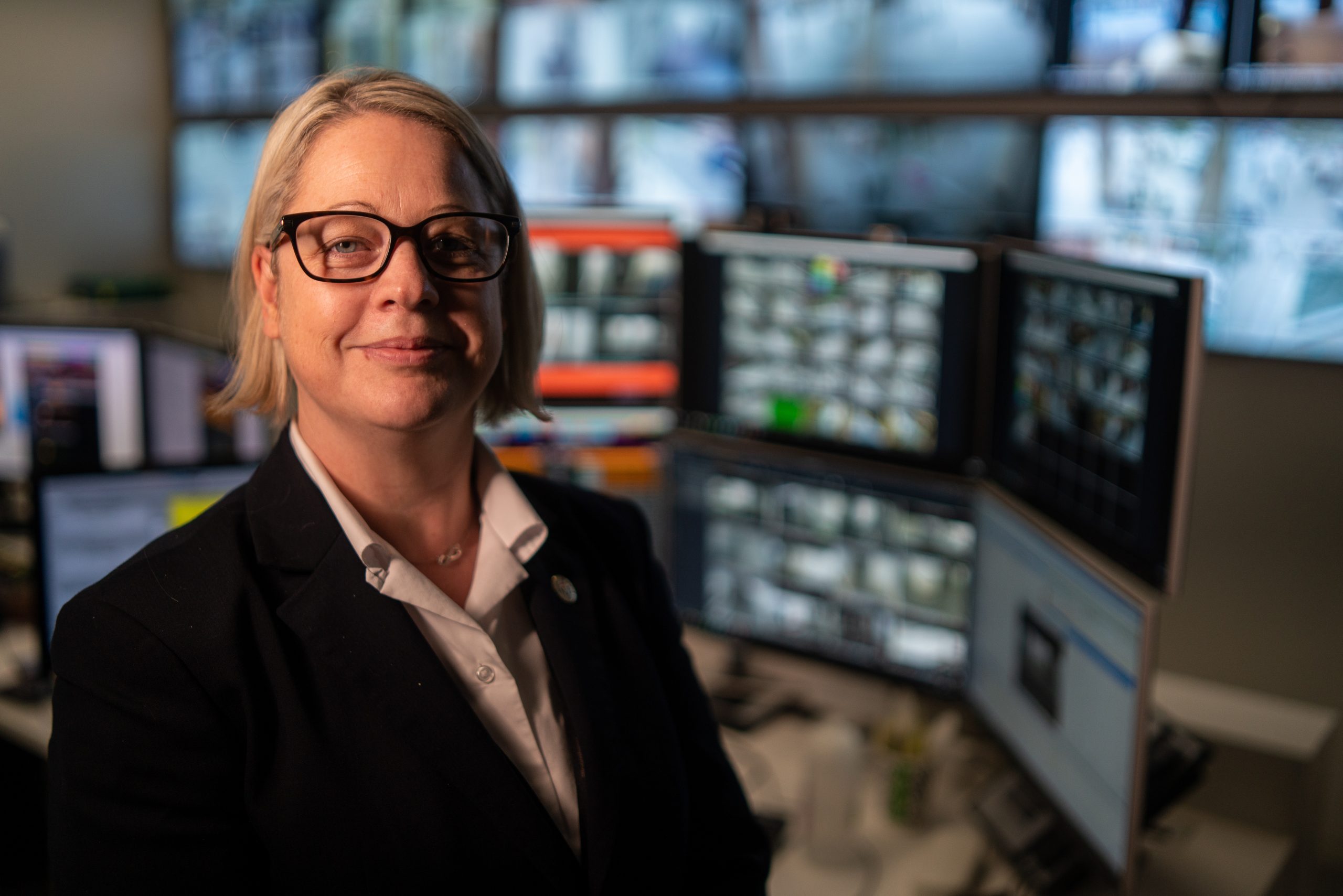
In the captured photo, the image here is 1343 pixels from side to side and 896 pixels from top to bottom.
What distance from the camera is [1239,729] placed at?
1.60 metres

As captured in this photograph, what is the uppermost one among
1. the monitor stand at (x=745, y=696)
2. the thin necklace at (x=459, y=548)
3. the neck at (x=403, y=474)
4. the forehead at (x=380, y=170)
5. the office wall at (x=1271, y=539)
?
the forehead at (x=380, y=170)

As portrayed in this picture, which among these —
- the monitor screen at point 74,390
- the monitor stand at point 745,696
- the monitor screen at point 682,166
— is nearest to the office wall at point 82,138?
the monitor screen at point 74,390

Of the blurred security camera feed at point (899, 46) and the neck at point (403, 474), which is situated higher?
the blurred security camera feed at point (899, 46)

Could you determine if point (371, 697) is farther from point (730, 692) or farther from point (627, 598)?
point (730, 692)

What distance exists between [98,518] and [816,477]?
1.17m

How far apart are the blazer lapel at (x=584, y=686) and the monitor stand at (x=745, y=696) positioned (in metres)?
0.78

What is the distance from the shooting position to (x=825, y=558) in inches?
68.9

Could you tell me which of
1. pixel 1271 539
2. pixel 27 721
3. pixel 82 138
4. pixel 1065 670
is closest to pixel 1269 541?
pixel 1271 539

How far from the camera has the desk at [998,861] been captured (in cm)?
141

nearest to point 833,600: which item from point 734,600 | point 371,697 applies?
point 734,600

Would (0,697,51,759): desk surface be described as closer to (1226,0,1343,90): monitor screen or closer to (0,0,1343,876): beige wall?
(0,0,1343,876): beige wall

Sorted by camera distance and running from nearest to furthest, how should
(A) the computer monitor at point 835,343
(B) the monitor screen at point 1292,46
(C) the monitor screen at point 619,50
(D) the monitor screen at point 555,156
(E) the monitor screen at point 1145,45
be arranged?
(A) the computer monitor at point 835,343 → (B) the monitor screen at point 1292,46 → (E) the monitor screen at point 1145,45 → (C) the monitor screen at point 619,50 → (D) the monitor screen at point 555,156

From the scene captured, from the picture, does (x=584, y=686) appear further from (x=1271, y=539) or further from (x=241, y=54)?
(x=241, y=54)

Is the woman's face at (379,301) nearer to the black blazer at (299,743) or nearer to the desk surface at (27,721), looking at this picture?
the black blazer at (299,743)
